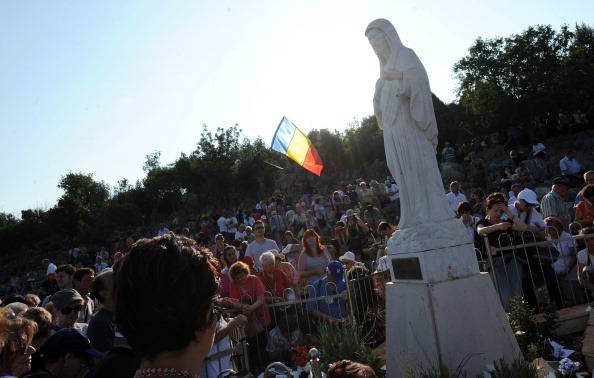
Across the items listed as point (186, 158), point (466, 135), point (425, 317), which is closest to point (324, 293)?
point (425, 317)

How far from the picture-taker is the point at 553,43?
34156 mm

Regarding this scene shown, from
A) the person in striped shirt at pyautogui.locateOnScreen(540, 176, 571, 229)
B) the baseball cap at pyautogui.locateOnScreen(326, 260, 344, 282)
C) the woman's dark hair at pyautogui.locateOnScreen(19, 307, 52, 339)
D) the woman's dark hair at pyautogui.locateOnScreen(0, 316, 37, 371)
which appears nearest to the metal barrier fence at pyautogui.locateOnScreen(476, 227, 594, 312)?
the person in striped shirt at pyautogui.locateOnScreen(540, 176, 571, 229)

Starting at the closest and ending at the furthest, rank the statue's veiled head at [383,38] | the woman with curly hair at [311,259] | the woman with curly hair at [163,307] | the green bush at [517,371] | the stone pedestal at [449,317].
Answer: the woman with curly hair at [163,307]
the green bush at [517,371]
the stone pedestal at [449,317]
the statue's veiled head at [383,38]
the woman with curly hair at [311,259]

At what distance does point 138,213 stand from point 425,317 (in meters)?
45.7

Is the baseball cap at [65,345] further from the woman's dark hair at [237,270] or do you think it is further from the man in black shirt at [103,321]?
the woman's dark hair at [237,270]

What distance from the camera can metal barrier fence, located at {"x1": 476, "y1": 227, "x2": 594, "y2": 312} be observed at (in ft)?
19.8

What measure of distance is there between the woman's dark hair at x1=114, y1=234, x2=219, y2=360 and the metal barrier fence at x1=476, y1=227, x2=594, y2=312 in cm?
522

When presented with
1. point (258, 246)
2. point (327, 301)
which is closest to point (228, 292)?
point (327, 301)

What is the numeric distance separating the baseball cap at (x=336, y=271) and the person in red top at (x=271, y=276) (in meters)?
0.74

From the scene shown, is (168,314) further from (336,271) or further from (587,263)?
(587,263)

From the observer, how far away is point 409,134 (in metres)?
4.66

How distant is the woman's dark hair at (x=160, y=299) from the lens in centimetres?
146

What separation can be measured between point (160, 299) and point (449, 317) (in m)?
3.24

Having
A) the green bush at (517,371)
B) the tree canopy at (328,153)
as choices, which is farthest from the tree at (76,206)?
the green bush at (517,371)
